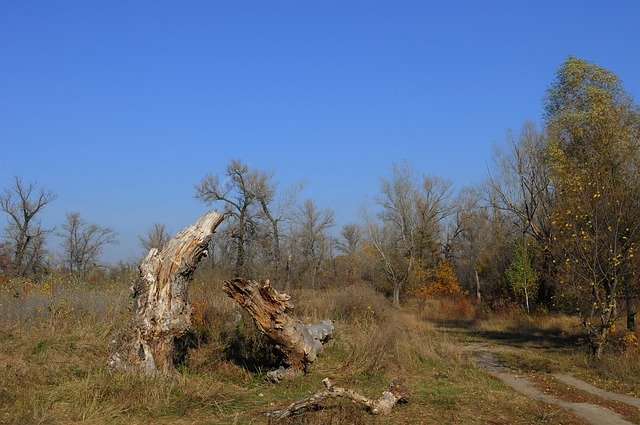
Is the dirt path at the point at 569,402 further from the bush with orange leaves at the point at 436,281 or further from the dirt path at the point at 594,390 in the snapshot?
the bush with orange leaves at the point at 436,281

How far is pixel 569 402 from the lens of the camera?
439 inches

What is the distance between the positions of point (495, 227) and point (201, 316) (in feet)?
115

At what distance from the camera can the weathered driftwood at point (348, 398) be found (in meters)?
8.50

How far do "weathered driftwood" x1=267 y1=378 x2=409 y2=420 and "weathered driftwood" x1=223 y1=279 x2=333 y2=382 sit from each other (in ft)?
8.18

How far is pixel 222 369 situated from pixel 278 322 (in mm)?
1778

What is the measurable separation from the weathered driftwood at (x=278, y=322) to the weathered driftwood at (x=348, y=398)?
249 cm

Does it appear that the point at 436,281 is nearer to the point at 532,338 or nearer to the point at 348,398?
the point at 532,338

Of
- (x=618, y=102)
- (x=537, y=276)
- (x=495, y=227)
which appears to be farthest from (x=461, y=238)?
(x=618, y=102)

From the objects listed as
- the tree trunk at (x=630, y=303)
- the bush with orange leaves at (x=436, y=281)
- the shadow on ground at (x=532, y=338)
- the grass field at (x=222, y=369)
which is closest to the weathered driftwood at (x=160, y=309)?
the grass field at (x=222, y=369)

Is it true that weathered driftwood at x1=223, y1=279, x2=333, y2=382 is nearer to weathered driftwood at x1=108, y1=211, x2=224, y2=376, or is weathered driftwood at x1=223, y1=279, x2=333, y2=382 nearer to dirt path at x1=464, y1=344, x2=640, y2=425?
weathered driftwood at x1=108, y1=211, x2=224, y2=376

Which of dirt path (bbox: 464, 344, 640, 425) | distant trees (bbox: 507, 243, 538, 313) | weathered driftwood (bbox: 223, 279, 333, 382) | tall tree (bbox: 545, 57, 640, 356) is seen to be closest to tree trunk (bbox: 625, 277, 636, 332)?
tall tree (bbox: 545, 57, 640, 356)

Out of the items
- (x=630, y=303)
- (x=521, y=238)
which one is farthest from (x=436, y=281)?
(x=630, y=303)

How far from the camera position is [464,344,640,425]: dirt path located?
9.98m

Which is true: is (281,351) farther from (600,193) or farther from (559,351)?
(559,351)
